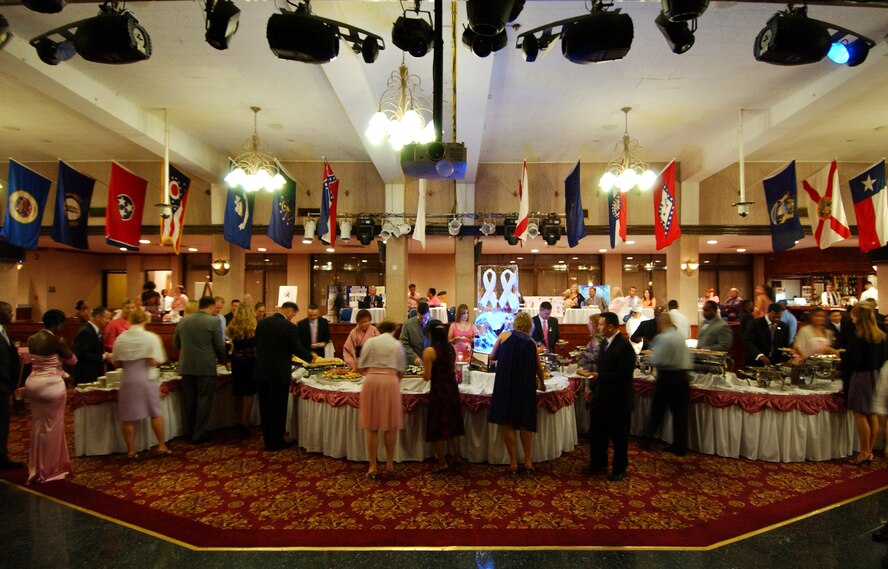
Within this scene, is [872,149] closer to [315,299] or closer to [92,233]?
[315,299]

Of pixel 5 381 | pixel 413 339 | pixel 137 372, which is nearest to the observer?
A: pixel 5 381

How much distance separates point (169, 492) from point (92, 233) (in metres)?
11.1

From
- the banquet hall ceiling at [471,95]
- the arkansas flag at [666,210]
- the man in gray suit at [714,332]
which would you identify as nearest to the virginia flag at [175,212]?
the banquet hall ceiling at [471,95]

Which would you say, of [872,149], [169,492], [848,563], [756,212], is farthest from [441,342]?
[872,149]

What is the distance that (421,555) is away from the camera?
322 cm

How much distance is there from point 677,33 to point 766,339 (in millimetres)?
4424

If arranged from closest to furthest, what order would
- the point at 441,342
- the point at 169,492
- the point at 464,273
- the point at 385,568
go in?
the point at 385,568, the point at 169,492, the point at 441,342, the point at 464,273

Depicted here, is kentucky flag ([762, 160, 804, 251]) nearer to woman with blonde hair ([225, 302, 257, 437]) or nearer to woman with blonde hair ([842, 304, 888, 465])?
woman with blonde hair ([842, 304, 888, 465])

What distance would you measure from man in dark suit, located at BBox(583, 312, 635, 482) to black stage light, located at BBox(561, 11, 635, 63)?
2.51m

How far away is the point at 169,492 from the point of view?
4305 millimetres

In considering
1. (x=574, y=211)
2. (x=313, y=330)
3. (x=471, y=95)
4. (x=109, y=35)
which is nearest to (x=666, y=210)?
(x=574, y=211)

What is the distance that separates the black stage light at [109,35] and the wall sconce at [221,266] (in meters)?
8.47

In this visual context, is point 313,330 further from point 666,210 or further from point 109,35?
point 666,210

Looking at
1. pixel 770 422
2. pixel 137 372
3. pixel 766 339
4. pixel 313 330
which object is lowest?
pixel 770 422
